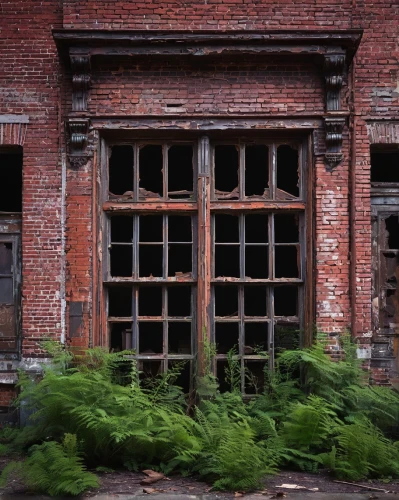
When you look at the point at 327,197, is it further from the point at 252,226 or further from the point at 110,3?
the point at 110,3

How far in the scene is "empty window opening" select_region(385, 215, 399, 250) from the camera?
28.6 ft

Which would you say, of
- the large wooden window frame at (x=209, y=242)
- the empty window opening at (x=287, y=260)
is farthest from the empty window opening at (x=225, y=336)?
the empty window opening at (x=287, y=260)

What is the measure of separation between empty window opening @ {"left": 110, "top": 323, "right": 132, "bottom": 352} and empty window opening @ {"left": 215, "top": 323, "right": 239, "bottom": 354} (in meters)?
1.14

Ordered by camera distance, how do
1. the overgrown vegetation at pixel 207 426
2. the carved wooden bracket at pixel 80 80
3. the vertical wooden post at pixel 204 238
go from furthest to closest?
the vertical wooden post at pixel 204 238
the carved wooden bracket at pixel 80 80
the overgrown vegetation at pixel 207 426

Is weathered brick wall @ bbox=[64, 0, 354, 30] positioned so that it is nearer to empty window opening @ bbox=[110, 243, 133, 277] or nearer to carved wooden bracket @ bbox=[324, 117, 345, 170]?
carved wooden bracket @ bbox=[324, 117, 345, 170]

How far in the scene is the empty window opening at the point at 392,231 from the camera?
8727mm

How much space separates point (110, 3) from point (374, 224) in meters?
4.46

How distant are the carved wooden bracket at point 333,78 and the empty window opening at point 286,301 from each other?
2381 millimetres

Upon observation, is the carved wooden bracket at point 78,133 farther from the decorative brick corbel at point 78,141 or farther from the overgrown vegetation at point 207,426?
the overgrown vegetation at point 207,426

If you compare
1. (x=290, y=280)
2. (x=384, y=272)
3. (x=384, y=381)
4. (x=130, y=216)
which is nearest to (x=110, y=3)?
(x=130, y=216)

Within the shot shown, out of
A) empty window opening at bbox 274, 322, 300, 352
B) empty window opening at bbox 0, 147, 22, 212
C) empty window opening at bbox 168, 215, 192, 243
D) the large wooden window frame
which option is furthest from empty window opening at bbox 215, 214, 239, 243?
empty window opening at bbox 0, 147, 22, 212

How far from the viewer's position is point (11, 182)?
906 centimetres

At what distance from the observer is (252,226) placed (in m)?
8.75

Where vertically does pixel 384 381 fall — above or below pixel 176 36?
below
